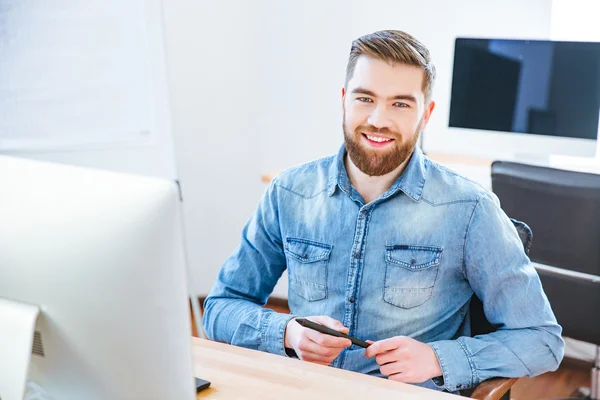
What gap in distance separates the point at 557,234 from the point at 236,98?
1736 mm

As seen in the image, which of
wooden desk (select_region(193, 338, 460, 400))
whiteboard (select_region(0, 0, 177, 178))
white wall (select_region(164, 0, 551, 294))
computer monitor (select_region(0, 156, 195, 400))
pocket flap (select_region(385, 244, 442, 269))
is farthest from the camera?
white wall (select_region(164, 0, 551, 294))

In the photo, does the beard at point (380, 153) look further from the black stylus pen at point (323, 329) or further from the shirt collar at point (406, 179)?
the black stylus pen at point (323, 329)

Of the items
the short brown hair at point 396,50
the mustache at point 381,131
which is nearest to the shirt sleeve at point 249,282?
the mustache at point 381,131

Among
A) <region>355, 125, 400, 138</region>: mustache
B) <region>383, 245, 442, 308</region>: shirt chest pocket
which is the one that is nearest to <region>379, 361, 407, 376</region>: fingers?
<region>383, 245, 442, 308</region>: shirt chest pocket

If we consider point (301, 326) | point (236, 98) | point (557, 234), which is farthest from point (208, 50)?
point (301, 326)

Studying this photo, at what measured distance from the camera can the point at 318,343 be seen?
1280 millimetres

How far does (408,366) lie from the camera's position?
4.12 ft

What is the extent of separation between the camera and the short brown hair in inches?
55.9

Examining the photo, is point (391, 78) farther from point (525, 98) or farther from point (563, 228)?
point (525, 98)

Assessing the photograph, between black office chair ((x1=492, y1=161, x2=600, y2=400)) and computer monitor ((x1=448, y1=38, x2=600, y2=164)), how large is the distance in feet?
2.01

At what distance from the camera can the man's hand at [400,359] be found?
1.24 m

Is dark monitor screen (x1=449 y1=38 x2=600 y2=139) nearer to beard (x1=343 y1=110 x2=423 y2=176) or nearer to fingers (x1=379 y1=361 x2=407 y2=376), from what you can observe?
beard (x1=343 y1=110 x2=423 y2=176)

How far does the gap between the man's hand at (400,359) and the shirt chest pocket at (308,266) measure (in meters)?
0.25

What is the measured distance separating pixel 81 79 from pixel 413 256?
61.3 inches
